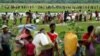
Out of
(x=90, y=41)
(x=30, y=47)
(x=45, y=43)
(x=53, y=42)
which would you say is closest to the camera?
(x=45, y=43)

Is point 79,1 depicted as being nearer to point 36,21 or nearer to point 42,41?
point 36,21

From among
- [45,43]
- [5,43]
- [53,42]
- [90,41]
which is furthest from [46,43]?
[5,43]

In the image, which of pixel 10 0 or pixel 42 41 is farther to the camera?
pixel 10 0

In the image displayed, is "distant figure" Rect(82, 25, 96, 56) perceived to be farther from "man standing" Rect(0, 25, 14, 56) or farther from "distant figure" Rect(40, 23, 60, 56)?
"man standing" Rect(0, 25, 14, 56)

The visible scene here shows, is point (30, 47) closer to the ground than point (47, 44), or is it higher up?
closer to the ground

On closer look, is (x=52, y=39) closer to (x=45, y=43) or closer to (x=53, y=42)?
(x=53, y=42)

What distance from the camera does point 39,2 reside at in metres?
79.3

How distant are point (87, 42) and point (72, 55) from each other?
560 millimetres

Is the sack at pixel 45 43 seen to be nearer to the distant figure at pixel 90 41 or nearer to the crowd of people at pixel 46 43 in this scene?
the crowd of people at pixel 46 43

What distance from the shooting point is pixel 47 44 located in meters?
11.7

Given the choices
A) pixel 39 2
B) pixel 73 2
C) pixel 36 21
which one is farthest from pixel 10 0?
pixel 36 21

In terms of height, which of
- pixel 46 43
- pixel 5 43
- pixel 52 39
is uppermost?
pixel 46 43

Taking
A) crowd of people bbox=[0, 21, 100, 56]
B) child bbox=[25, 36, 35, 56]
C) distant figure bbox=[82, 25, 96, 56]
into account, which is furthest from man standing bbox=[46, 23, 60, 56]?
distant figure bbox=[82, 25, 96, 56]

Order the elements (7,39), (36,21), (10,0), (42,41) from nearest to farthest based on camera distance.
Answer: (42,41) < (7,39) < (36,21) < (10,0)
